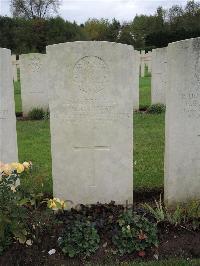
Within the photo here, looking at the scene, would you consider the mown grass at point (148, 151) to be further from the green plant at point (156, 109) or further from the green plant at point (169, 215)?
the green plant at point (169, 215)

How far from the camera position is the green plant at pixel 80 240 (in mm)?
4008

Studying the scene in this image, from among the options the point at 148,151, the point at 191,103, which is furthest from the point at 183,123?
the point at 148,151

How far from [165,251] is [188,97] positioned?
1747 mm

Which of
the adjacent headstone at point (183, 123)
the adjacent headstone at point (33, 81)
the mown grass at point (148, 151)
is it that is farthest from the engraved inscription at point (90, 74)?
the adjacent headstone at point (33, 81)

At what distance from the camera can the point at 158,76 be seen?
1232 cm

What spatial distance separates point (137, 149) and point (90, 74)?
339 centimetres

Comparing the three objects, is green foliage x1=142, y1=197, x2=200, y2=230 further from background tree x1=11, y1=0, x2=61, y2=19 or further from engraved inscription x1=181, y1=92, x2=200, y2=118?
background tree x1=11, y1=0, x2=61, y2=19

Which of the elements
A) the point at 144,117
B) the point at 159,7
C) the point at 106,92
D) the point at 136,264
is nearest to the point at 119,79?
the point at 106,92

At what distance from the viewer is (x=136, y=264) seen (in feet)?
12.6

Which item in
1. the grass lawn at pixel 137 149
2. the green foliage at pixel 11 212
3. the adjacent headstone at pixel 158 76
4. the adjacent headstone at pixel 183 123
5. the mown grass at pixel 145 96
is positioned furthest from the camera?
the mown grass at pixel 145 96

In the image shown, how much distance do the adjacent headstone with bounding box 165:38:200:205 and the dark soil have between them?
645mm

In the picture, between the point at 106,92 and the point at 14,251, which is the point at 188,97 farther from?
the point at 14,251

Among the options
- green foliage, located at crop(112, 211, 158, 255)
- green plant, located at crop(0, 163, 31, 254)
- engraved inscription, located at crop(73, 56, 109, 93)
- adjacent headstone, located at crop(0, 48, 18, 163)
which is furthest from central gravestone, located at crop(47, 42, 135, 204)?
green plant, located at crop(0, 163, 31, 254)

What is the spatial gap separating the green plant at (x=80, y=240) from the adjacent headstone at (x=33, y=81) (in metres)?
8.11
